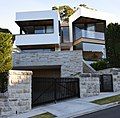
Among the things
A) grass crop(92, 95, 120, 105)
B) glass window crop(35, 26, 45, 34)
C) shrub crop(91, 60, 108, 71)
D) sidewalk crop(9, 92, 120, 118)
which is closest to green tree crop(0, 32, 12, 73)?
sidewalk crop(9, 92, 120, 118)

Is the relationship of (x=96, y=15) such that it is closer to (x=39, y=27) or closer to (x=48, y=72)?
(x=39, y=27)

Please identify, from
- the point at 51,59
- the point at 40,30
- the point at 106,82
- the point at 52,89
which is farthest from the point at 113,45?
the point at 40,30

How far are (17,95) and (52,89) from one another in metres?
3.17

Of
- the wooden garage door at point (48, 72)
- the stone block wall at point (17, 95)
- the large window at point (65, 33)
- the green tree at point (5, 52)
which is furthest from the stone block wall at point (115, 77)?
the large window at point (65, 33)

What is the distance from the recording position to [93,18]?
39.9 m

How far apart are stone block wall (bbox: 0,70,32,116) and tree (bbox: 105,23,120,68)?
1265cm

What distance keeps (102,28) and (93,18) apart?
279 cm

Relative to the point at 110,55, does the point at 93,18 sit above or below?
above

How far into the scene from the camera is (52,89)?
17.0 meters

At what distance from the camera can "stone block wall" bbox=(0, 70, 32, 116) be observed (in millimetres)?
13789

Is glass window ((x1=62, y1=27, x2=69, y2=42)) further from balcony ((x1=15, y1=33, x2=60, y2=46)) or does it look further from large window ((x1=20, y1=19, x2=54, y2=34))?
balcony ((x1=15, y1=33, x2=60, y2=46))

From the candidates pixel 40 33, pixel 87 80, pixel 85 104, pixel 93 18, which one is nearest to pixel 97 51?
pixel 93 18

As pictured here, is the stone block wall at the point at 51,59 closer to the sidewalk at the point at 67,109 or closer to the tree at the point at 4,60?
the sidewalk at the point at 67,109

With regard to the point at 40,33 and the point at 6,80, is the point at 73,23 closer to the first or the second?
the point at 40,33
